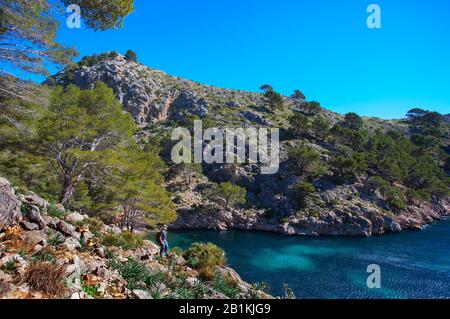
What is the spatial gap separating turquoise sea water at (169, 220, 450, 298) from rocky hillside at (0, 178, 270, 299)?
17.8 metres

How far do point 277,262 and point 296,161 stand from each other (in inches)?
1436

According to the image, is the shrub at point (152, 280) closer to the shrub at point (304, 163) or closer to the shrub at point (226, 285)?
the shrub at point (226, 285)

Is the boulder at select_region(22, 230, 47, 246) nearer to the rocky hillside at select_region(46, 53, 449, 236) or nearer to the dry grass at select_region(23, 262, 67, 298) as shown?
the dry grass at select_region(23, 262, 67, 298)

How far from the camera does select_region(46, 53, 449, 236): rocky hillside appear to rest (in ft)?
198

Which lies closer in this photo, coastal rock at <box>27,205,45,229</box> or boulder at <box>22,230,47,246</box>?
boulder at <box>22,230,47,246</box>

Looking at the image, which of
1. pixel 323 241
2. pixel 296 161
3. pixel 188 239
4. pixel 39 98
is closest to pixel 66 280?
pixel 39 98

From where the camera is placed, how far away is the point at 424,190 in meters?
75.4

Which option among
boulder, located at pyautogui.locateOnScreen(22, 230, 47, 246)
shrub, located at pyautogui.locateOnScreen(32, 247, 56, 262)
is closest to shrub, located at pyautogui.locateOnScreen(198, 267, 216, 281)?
shrub, located at pyautogui.locateOnScreen(32, 247, 56, 262)

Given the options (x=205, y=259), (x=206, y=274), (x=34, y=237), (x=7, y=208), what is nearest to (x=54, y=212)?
(x=34, y=237)

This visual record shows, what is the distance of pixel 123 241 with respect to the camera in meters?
14.7

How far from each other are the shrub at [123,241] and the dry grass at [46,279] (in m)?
5.87

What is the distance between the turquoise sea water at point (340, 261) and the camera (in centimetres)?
3131

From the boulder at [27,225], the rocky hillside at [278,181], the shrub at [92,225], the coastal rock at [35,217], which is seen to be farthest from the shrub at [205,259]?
the rocky hillside at [278,181]
